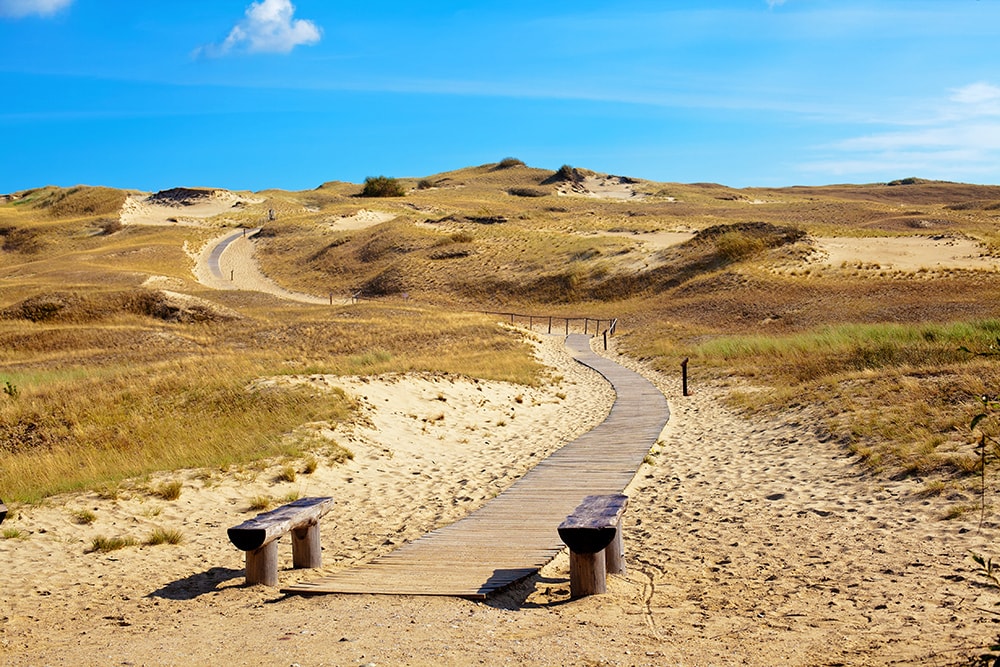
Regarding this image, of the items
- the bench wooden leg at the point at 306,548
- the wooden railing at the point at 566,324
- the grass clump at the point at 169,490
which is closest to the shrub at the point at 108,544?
the grass clump at the point at 169,490

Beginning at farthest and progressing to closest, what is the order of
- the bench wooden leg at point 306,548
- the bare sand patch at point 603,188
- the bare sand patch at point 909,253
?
the bare sand patch at point 603,188 → the bare sand patch at point 909,253 → the bench wooden leg at point 306,548

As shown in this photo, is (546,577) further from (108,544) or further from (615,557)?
(108,544)

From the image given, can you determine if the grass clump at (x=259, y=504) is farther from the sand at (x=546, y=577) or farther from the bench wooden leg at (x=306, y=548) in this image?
the bench wooden leg at (x=306, y=548)

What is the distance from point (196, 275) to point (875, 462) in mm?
61502

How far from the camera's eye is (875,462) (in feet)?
39.1

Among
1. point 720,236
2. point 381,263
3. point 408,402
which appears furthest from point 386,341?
point 381,263

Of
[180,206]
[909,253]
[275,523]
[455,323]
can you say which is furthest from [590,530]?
[180,206]

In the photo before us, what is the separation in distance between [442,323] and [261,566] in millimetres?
30136

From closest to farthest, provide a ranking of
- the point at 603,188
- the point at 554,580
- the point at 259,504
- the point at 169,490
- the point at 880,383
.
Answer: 1. the point at 554,580
2. the point at 259,504
3. the point at 169,490
4. the point at 880,383
5. the point at 603,188

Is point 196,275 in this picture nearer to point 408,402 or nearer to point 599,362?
point 599,362

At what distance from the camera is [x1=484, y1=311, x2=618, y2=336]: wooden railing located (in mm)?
43594

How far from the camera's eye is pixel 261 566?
323 inches

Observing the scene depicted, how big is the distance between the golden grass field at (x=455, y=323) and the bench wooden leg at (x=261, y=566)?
7.54 feet

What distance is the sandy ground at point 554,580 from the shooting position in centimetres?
603
